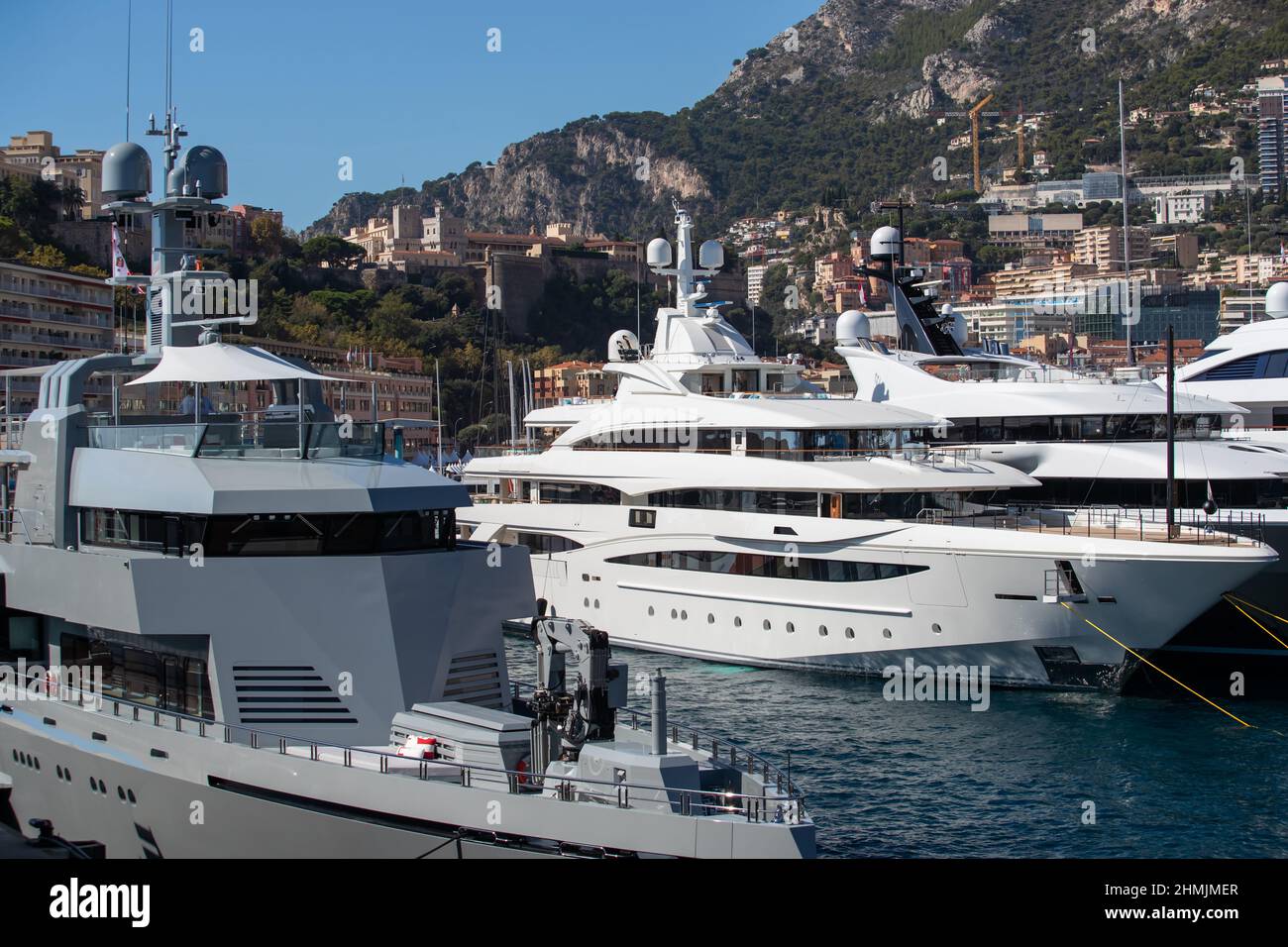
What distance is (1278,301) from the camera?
3647cm

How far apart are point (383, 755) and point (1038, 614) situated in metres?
13.7

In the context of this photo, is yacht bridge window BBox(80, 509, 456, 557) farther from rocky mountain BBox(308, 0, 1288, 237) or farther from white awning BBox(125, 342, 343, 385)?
rocky mountain BBox(308, 0, 1288, 237)

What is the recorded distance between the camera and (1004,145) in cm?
18175

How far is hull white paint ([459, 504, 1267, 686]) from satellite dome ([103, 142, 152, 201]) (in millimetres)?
11660

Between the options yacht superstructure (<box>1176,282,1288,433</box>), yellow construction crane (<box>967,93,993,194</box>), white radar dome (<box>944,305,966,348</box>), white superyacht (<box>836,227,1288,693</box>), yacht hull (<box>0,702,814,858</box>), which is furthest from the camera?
yellow construction crane (<box>967,93,993,194</box>)

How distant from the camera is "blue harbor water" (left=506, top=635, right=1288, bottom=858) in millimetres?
15844

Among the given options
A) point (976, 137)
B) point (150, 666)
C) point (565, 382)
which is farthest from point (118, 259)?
point (976, 137)

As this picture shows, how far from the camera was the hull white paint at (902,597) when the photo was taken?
72.1 feet

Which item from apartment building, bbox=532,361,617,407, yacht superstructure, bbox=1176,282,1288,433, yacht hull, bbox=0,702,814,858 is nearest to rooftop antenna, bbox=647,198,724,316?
yacht superstructure, bbox=1176,282,1288,433

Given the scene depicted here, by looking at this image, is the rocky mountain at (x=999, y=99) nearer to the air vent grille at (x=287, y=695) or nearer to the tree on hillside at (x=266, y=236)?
the tree on hillside at (x=266, y=236)

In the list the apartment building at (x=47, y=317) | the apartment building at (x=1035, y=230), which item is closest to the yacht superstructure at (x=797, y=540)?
the apartment building at (x=47, y=317)

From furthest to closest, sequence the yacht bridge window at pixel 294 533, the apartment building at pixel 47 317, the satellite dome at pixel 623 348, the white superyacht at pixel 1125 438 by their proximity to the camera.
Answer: the apartment building at pixel 47 317
the satellite dome at pixel 623 348
the white superyacht at pixel 1125 438
the yacht bridge window at pixel 294 533

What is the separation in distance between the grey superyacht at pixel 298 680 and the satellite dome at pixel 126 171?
3609 mm
